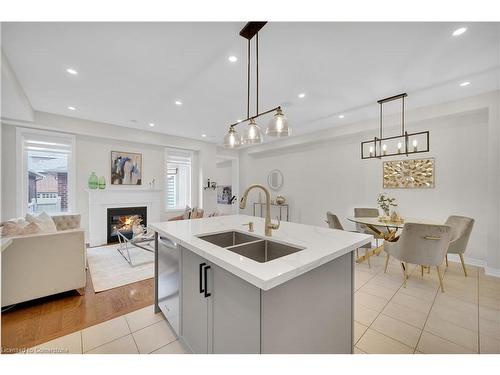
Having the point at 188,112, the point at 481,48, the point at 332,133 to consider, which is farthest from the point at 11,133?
the point at 481,48

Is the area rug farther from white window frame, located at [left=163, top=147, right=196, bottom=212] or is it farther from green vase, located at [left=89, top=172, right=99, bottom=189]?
white window frame, located at [left=163, top=147, right=196, bottom=212]

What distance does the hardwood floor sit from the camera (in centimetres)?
175

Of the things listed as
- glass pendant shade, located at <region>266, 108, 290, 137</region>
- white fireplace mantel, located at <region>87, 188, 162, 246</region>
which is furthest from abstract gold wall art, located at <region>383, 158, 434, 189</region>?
white fireplace mantel, located at <region>87, 188, 162, 246</region>

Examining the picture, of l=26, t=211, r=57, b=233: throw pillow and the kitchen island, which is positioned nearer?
the kitchen island

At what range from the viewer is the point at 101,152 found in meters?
4.73

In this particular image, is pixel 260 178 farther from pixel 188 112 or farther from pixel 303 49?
pixel 303 49

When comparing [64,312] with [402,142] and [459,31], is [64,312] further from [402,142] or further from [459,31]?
[402,142]

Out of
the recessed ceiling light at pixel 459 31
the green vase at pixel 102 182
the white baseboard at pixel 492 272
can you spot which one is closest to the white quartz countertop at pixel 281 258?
the recessed ceiling light at pixel 459 31

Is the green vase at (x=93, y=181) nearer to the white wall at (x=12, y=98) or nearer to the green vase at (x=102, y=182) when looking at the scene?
the green vase at (x=102, y=182)

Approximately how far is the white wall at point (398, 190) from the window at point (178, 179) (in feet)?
6.68

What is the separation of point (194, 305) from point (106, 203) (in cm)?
428

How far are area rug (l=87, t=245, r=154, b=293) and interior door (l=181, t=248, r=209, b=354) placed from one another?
168cm

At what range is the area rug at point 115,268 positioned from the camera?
2766 mm

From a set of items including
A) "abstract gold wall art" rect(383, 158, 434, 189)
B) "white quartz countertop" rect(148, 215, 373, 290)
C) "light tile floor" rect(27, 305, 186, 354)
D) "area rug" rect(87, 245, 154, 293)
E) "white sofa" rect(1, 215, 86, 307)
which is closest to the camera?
"white quartz countertop" rect(148, 215, 373, 290)
